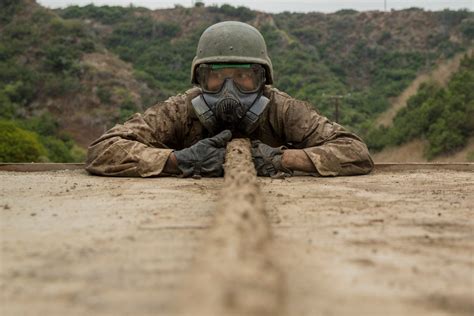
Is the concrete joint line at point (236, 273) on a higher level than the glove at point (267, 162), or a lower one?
higher

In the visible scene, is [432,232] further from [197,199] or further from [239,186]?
[197,199]

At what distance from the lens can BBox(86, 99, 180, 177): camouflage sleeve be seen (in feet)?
14.6

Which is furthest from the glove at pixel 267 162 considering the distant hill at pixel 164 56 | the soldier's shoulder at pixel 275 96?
the distant hill at pixel 164 56

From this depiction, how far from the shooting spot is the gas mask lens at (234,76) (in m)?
4.80

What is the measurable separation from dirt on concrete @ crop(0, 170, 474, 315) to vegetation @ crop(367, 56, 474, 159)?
20076 mm

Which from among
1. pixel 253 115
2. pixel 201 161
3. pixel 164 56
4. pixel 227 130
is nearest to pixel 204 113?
pixel 227 130

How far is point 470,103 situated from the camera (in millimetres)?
23375

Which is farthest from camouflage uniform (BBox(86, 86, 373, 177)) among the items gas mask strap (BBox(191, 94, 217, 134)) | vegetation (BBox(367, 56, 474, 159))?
vegetation (BBox(367, 56, 474, 159))

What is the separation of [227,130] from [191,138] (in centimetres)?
56

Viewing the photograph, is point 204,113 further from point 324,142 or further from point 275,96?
point 324,142

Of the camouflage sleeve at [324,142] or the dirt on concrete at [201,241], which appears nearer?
the dirt on concrete at [201,241]

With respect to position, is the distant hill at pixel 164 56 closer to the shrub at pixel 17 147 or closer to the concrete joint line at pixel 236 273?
the shrub at pixel 17 147

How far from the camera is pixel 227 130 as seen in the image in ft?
15.1

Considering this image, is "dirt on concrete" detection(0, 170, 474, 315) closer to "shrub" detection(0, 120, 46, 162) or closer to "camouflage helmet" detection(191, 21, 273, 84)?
"camouflage helmet" detection(191, 21, 273, 84)
